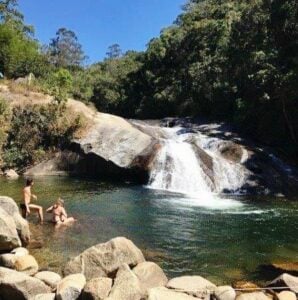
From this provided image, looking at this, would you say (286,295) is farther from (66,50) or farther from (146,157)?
(66,50)

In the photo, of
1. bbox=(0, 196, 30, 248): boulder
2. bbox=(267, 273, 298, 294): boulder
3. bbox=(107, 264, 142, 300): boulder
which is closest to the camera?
bbox=(107, 264, 142, 300): boulder

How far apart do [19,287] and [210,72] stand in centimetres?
3630

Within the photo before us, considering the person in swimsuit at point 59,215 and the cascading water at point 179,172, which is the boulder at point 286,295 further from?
the cascading water at point 179,172

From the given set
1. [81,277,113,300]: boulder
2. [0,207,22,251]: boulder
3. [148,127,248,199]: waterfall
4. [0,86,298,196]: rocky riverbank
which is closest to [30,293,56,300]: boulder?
[81,277,113,300]: boulder

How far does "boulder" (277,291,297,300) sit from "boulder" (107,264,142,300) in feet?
10.1

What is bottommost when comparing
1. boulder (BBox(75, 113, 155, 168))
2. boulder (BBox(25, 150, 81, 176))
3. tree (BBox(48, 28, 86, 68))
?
boulder (BBox(25, 150, 81, 176))

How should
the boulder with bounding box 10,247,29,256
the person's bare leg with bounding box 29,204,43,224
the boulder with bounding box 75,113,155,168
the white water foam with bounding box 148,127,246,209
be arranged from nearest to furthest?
1. the boulder with bounding box 10,247,29,256
2. the person's bare leg with bounding box 29,204,43,224
3. the white water foam with bounding box 148,127,246,209
4. the boulder with bounding box 75,113,155,168

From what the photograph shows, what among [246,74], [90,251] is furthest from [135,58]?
[90,251]

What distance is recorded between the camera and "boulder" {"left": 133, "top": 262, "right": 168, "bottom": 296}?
10447 mm

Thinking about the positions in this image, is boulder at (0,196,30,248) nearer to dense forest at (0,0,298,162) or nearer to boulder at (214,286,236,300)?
boulder at (214,286,236,300)

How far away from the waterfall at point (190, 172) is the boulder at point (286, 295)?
1595 cm

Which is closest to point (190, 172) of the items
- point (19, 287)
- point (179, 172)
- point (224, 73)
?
point (179, 172)

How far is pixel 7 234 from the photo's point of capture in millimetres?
12391

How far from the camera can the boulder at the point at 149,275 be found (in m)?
10.4
